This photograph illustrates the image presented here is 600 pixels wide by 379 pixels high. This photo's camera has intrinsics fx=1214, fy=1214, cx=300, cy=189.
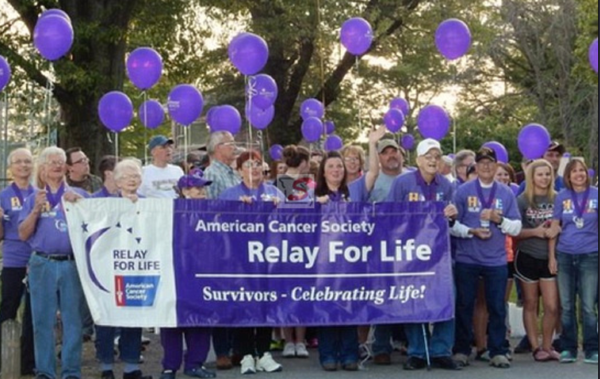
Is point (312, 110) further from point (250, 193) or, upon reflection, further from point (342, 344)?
point (342, 344)

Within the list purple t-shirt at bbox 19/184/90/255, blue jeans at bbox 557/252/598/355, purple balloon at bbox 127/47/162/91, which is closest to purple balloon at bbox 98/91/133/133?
purple balloon at bbox 127/47/162/91

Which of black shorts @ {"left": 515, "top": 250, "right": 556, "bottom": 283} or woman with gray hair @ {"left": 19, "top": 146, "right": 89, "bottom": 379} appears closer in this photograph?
woman with gray hair @ {"left": 19, "top": 146, "right": 89, "bottom": 379}

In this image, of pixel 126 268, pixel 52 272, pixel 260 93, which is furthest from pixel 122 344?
pixel 260 93

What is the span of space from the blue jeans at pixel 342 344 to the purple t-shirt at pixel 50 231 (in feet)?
8.00

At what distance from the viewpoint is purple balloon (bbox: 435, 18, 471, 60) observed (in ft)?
42.3

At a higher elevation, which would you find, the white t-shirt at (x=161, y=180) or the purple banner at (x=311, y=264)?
the white t-shirt at (x=161, y=180)

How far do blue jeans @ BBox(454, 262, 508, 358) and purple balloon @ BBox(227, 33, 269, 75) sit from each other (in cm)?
313

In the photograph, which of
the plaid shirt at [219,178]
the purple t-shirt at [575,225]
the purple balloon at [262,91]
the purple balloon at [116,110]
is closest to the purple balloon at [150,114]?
the purple balloon at [262,91]

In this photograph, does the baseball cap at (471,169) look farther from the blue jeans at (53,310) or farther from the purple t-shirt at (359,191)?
the blue jeans at (53,310)

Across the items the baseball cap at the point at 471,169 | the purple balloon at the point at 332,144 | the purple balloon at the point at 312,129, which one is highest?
the purple balloon at the point at 312,129

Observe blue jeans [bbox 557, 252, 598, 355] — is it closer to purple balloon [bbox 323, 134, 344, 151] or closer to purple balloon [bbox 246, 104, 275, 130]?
purple balloon [bbox 246, 104, 275, 130]

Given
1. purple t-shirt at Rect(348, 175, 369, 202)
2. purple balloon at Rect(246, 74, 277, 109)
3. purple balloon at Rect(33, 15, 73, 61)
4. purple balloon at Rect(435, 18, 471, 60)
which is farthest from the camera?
purple balloon at Rect(246, 74, 277, 109)

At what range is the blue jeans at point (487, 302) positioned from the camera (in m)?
10.9

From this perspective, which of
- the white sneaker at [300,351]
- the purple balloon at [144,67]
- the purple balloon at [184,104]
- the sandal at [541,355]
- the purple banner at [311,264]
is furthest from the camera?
the purple balloon at [184,104]
